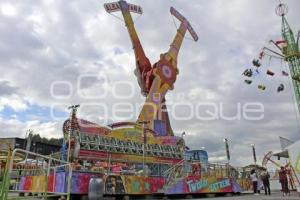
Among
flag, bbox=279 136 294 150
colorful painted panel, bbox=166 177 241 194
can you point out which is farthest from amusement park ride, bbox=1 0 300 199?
flag, bbox=279 136 294 150

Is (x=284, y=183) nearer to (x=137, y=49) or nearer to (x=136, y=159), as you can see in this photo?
(x=136, y=159)

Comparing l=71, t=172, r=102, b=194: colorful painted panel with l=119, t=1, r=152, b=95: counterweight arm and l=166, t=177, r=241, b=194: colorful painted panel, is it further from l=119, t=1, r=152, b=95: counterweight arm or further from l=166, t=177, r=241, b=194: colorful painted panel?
l=119, t=1, r=152, b=95: counterweight arm

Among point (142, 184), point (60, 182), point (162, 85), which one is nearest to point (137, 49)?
point (162, 85)

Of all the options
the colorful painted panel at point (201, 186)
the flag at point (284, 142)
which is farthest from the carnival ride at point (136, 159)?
the flag at point (284, 142)

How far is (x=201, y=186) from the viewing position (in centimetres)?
2030

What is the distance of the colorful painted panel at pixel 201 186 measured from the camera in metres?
18.9

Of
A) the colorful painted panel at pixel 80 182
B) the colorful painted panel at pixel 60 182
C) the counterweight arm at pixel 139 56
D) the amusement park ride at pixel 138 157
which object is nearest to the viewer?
the colorful painted panel at pixel 60 182

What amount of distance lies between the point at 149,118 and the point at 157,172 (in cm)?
810

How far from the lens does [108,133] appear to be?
23781 millimetres

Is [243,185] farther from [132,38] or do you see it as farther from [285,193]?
[132,38]

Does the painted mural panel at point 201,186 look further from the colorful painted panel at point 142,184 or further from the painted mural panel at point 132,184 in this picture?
the painted mural panel at point 132,184

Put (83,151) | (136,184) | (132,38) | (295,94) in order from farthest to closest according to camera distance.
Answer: (132,38), (295,94), (83,151), (136,184)

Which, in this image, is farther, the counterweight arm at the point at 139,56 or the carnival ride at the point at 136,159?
the counterweight arm at the point at 139,56

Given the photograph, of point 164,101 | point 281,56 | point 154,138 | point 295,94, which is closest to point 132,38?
point 164,101
